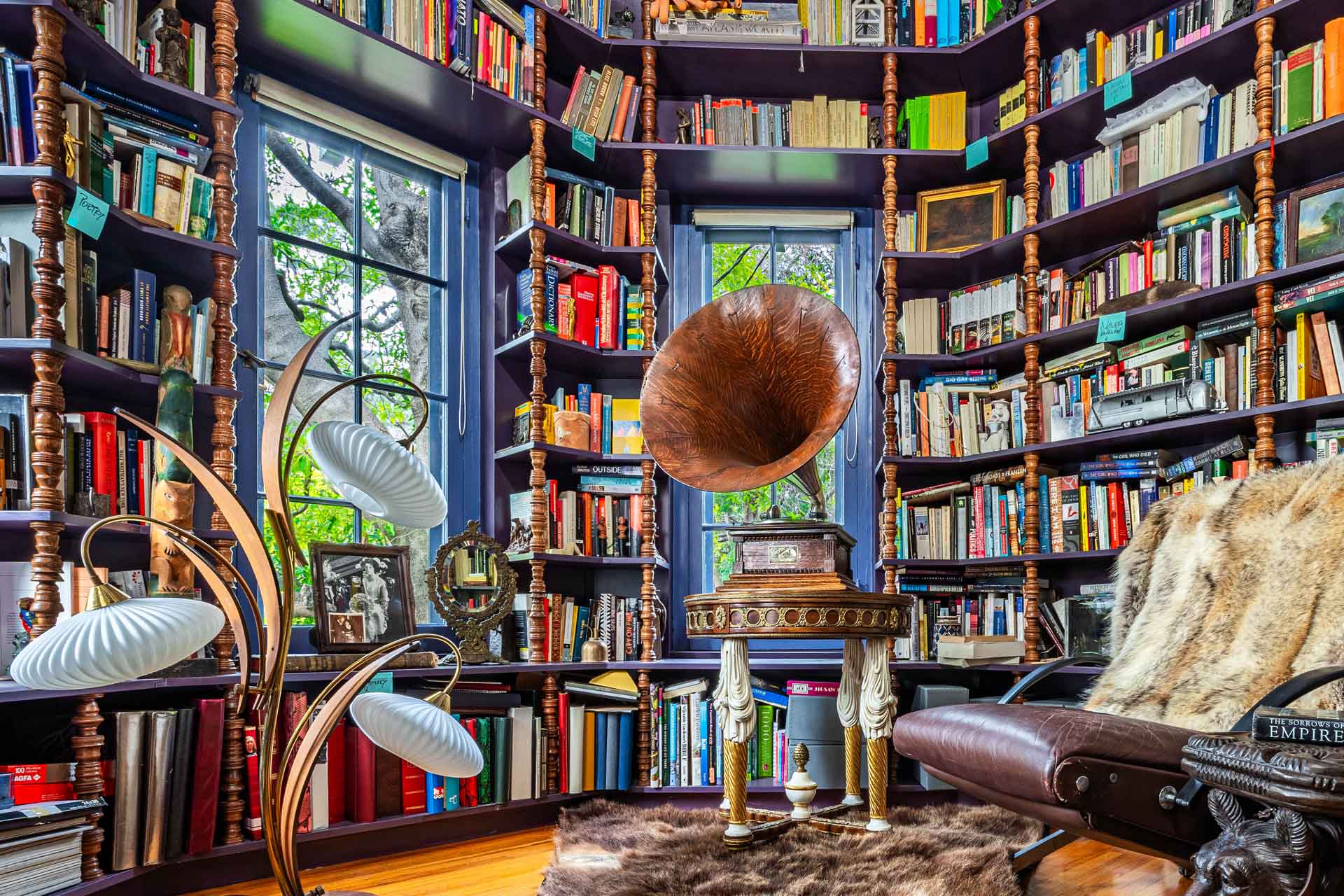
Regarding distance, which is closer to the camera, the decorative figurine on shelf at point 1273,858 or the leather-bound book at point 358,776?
the decorative figurine on shelf at point 1273,858

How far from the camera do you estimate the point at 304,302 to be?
3109 mm

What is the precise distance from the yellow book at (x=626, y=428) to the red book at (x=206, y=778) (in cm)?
159

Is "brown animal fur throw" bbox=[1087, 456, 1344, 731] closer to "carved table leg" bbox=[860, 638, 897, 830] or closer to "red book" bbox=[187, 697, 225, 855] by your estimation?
"carved table leg" bbox=[860, 638, 897, 830]

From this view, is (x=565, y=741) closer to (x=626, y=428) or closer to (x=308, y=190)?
(x=626, y=428)

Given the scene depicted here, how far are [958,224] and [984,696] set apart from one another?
1.74 meters

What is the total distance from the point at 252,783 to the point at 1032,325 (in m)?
2.78

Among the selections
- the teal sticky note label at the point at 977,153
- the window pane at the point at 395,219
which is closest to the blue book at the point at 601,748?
the window pane at the point at 395,219

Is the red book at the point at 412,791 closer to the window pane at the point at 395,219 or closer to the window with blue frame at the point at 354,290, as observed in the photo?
the window with blue frame at the point at 354,290

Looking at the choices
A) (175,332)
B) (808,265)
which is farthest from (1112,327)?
(175,332)

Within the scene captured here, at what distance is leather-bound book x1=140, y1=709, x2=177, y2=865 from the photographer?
218 cm

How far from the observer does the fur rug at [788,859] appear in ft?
6.85

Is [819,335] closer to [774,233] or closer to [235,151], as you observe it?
[774,233]

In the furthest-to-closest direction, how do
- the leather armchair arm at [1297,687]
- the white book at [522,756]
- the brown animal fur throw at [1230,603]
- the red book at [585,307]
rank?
the red book at [585,307] → the white book at [522,756] → the brown animal fur throw at [1230,603] → the leather armchair arm at [1297,687]

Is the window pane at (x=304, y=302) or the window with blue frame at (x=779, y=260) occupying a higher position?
the window with blue frame at (x=779, y=260)
